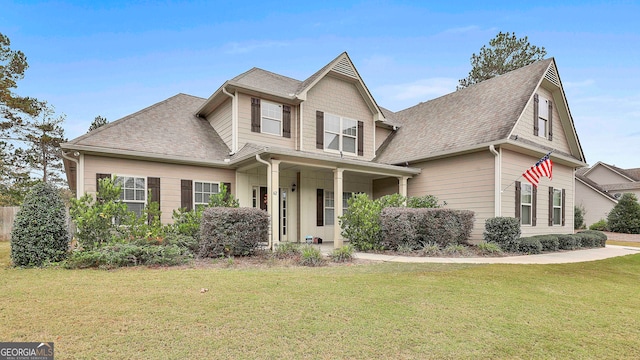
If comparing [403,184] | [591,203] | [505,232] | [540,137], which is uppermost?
[540,137]

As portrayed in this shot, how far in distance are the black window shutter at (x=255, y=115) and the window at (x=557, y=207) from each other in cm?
1215

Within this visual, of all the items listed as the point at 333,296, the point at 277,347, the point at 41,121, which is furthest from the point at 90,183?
the point at 41,121

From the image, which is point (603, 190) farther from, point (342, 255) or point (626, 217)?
point (342, 255)

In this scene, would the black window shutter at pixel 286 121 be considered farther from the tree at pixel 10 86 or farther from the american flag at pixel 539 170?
the tree at pixel 10 86

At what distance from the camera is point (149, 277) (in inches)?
224

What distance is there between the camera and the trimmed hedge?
9508 mm

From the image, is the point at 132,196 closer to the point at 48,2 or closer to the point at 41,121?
the point at 48,2

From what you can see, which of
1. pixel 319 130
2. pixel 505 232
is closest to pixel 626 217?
pixel 505 232

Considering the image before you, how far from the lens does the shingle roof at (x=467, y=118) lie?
37.2 ft

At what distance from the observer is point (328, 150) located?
13023 mm

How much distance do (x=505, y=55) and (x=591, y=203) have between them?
1337 centimetres

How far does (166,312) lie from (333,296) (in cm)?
209

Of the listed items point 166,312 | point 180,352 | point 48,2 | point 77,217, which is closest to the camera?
point 180,352

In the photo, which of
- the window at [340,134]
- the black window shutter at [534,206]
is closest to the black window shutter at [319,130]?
the window at [340,134]
